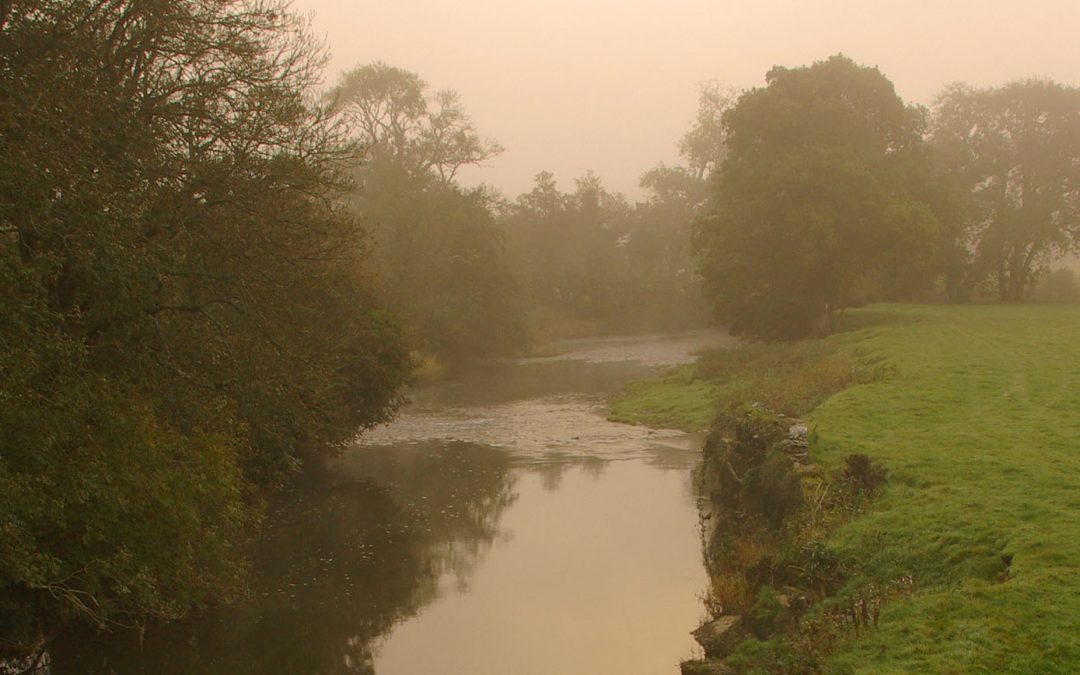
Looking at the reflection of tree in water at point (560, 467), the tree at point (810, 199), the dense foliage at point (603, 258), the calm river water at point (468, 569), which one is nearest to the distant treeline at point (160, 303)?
the calm river water at point (468, 569)

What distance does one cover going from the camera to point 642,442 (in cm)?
3100

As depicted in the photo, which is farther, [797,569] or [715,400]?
[715,400]

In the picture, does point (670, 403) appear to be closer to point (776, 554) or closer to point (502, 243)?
point (776, 554)

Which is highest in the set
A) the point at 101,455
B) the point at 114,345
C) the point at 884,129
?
the point at 884,129

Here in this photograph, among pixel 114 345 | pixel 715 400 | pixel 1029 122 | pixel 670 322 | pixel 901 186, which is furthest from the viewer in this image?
pixel 670 322

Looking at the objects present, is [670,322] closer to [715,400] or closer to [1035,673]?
[715,400]

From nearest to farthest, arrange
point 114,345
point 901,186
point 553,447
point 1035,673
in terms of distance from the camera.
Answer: point 1035,673 → point 114,345 → point 553,447 → point 901,186

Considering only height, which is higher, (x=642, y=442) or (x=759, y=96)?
(x=759, y=96)

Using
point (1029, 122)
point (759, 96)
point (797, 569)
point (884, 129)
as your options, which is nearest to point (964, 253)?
point (1029, 122)

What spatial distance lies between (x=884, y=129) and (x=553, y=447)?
84.8 feet

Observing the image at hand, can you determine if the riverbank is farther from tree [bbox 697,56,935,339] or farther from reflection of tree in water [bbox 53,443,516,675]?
tree [bbox 697,56,935,339]

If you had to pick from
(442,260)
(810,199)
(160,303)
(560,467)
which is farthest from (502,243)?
(160,303)

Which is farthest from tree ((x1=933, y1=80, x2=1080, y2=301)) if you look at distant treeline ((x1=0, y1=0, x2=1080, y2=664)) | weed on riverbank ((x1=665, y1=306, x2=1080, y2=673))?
distant treeline ((x1=0, y1=0, x2=1080, y2=664))

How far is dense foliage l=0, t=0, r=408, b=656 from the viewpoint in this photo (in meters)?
10.7
